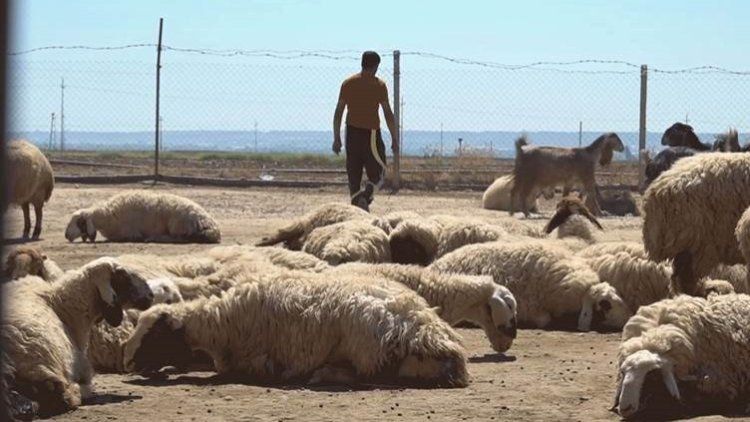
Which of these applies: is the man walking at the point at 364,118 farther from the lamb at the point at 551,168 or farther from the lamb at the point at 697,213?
the lamb at the point at 697,213

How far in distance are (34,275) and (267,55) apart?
69.1 ft

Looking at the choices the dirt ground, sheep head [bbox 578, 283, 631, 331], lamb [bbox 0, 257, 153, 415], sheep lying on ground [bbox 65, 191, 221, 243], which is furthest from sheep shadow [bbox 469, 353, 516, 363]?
sheep lying on ground [bbox 65, 191, 221, 243]

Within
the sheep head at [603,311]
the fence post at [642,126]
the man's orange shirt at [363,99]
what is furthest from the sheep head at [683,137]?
the fence post at [642,126]

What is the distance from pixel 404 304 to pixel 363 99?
8.33 metres

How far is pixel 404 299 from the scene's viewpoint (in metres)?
7.23

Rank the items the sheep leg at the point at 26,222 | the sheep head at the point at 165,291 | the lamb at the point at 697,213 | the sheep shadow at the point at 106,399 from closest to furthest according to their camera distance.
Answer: the sheep shadow at the point at 106,399, the sheep head at the point at 165,291, the lamb at the point at 697,213, the sheep leg at the point at 26,222

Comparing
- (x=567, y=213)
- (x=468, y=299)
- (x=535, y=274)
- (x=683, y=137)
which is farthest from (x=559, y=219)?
(x=468, y=299)

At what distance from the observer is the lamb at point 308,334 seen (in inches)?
277

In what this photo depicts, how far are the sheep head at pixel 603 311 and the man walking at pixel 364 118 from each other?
551 centimetres

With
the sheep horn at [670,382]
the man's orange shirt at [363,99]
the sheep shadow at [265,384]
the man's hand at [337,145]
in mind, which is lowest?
the sheep shadow at [265,384]

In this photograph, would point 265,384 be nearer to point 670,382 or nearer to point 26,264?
point 26,264

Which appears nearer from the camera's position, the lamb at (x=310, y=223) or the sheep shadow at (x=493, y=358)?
the sheep shadow at (x=493, y=358)

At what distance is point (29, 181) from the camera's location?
16.8 meters

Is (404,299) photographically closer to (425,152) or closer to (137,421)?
(137,421)
